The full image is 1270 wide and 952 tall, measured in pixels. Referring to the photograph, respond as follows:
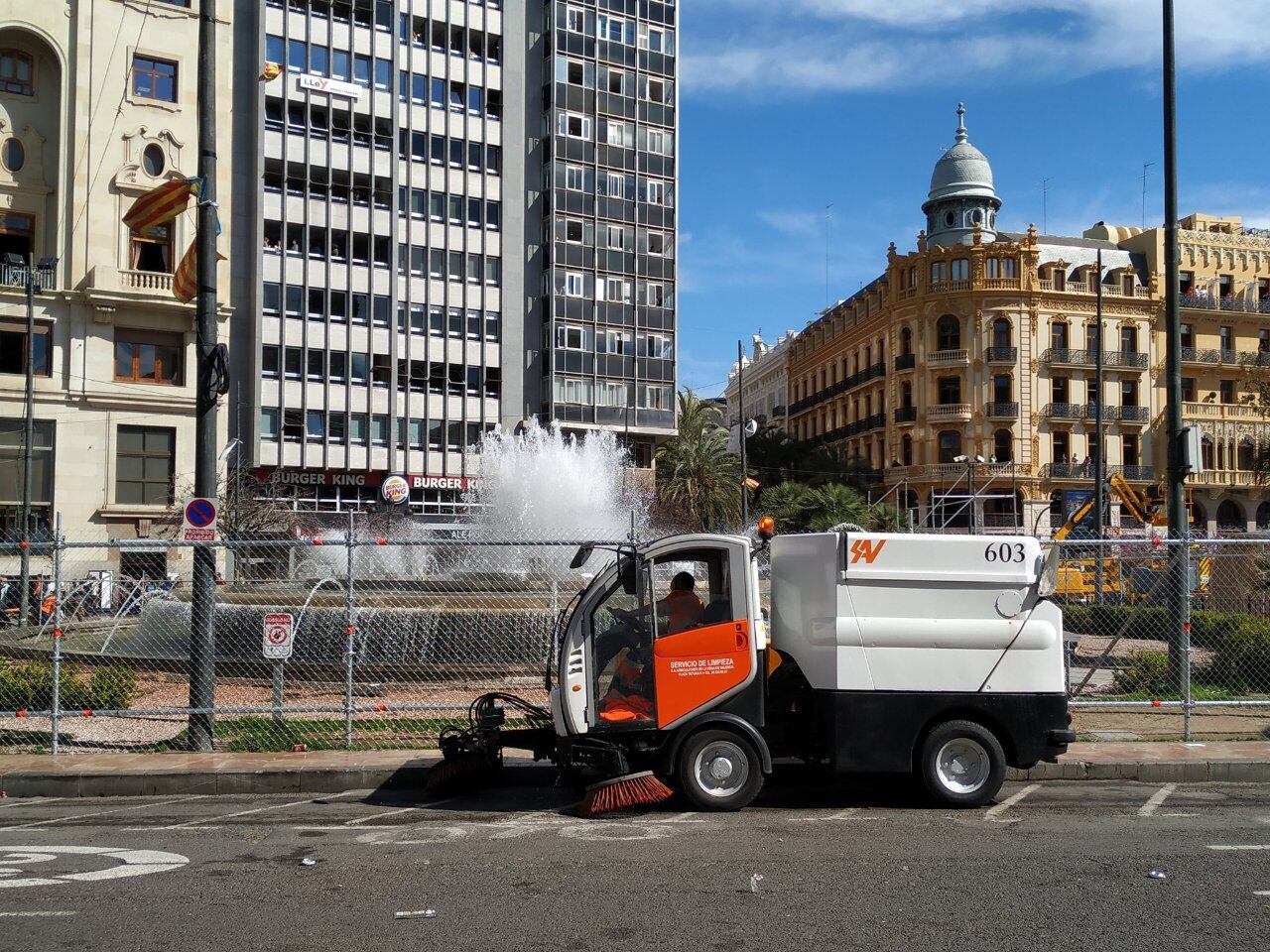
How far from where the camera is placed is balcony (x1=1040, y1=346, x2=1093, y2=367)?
208 feet

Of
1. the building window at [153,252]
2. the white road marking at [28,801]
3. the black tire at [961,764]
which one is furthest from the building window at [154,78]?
the black tire at [961,764]

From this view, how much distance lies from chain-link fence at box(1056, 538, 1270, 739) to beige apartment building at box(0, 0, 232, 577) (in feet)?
102

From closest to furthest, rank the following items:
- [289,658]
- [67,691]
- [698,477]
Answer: [289,658] < [67,691] < [698,477]

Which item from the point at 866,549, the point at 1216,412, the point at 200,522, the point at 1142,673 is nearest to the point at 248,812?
the point at 200,522

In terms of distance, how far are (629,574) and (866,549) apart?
6.30ft

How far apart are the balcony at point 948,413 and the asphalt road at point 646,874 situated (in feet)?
178

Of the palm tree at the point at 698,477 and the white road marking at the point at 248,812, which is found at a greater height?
the palm tree at the point at 698,477

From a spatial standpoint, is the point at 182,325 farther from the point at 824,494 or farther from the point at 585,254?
the point at 824,494

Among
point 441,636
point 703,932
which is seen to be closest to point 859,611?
point 703,932

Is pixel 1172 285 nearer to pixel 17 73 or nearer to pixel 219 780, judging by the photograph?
pixel 219 780

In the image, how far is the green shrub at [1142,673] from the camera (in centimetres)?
1612

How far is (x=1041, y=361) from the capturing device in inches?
2484

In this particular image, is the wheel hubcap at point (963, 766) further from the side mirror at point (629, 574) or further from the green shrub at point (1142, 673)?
the green shrub at point (1142, 673)

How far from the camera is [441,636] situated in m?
16.5
